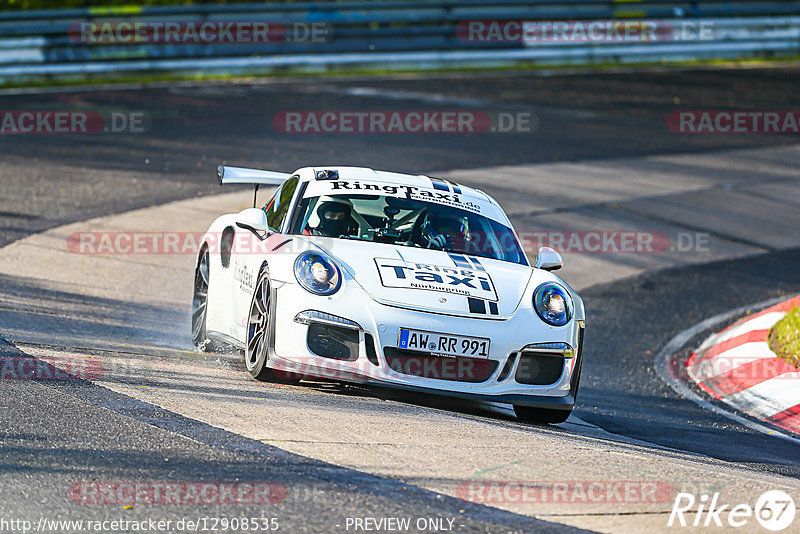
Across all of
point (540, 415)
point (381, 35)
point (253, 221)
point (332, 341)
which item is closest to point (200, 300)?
point (253, 221)

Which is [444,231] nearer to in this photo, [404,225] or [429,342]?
[404,225]

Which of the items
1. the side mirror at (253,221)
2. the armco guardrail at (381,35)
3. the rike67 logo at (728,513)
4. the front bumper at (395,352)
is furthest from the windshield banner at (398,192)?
the armco guardrail at (381,35)

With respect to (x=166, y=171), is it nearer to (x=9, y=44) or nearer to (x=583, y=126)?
(x=9, y=44)

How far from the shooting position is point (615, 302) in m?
11.3

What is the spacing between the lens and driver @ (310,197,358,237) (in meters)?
7.52

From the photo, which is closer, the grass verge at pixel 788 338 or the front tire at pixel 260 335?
the front tire at pixel 260 335

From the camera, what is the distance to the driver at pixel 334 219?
7.52 metres

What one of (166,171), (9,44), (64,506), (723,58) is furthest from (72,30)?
(64,506)

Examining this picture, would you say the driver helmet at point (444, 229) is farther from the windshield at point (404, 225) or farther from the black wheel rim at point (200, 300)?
the black wheel rim at point (200, 300)

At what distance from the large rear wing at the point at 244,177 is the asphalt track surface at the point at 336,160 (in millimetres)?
1524

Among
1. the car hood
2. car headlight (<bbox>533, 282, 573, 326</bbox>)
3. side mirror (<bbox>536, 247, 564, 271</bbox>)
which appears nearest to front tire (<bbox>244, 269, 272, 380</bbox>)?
the car hood

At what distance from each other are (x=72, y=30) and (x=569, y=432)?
15.0m

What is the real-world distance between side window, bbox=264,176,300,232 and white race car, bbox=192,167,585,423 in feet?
0.13

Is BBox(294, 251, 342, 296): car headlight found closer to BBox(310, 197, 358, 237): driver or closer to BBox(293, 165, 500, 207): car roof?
BBox(310, 197, 358, 237): driver
